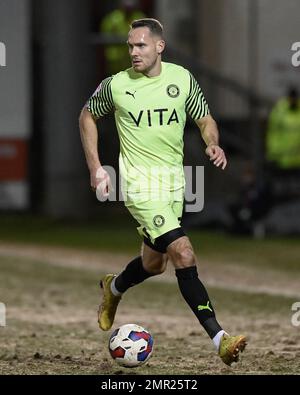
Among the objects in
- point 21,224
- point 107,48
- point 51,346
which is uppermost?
point 107,48

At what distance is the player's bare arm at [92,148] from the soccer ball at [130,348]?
40.4 inches

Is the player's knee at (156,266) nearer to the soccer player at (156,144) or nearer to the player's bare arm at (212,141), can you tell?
the soccer player at (156,144)

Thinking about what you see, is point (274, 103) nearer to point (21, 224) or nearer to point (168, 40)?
point (168, 40)

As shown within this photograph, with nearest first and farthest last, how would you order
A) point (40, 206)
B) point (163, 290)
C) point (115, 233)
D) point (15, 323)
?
1. point (15, 323)
2. point (163, 290)
3. point (115, 233)
4. point (40, 206)

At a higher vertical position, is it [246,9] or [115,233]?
[246,9]

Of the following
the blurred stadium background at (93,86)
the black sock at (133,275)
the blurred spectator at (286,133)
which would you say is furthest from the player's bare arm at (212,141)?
the blurred stadium background at (93,86)

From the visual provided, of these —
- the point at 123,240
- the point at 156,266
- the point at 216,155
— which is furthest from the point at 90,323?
the point at 123,240

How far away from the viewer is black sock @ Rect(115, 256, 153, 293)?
964 centimetres

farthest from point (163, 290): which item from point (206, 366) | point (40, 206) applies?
point (40, 206)

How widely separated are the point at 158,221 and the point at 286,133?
469 inches

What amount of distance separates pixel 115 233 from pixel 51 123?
3.18 m

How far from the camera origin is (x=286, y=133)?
67.6ft

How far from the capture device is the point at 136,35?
891 cm

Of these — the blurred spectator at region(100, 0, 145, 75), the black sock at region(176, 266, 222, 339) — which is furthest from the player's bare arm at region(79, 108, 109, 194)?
the blurred spectator at region(100, 0, 145, 75)
